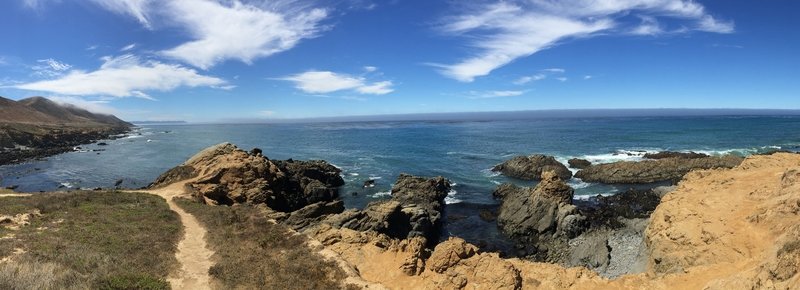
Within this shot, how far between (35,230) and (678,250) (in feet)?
112

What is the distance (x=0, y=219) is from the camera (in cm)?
2641

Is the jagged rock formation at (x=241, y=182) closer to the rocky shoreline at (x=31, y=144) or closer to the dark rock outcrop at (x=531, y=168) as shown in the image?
the dark rock outcrop at (x=531, y=168)

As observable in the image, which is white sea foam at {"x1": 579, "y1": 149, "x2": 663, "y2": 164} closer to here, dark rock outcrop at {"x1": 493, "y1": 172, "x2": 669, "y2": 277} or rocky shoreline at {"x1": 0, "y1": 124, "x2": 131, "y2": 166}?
dark rock outcrop at {"x1": 493, "y1": 172, "x2": 669, "y2": 277}

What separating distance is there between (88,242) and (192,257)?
5695 mm

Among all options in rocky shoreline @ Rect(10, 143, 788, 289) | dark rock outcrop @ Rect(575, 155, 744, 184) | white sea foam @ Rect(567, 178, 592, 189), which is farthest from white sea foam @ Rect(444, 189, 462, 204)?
dark rock outcrop @ Rect(575, 155, 744, 184)

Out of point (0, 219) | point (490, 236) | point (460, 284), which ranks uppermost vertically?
point (0, 219)

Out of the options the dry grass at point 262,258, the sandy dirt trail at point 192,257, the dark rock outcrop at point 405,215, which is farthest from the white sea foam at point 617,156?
the sandy dirt trail at point 192,257

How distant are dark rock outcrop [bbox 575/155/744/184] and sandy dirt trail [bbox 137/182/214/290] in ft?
169

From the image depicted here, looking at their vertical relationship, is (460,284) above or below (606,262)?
above

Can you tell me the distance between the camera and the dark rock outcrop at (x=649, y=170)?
196 ft

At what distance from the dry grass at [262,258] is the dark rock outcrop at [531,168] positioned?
1770 inches

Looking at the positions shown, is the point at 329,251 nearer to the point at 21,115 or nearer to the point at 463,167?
the point at 463,167

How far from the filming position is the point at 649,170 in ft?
202

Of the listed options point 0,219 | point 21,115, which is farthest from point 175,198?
point 21,115
